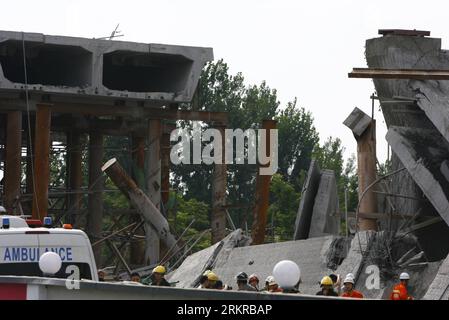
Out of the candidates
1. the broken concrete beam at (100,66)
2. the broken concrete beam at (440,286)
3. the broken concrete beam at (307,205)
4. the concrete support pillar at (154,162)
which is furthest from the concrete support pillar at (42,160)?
the broken concrete beam at (440,286)

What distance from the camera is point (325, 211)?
30922 mm

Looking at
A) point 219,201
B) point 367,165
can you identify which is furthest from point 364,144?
point 219,201

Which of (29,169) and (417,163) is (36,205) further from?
(417,163)

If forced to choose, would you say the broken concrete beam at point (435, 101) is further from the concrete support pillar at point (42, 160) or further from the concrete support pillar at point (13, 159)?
the concrete support pillar at point (13, 159)

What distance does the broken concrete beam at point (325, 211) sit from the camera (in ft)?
102

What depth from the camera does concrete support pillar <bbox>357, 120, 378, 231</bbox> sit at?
29625 mm

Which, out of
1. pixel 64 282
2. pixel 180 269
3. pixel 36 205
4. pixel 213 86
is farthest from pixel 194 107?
pixel 213 86

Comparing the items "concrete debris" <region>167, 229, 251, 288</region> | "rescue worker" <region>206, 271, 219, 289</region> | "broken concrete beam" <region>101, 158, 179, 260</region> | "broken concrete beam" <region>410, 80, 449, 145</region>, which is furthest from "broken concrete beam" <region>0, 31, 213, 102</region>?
"rescue worker" <region>206, 271, 219, 289</region>

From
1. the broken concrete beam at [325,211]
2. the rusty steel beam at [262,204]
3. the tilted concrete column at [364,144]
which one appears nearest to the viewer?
the tilted concrete column at [364,144]

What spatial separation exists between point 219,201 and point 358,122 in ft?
36.6

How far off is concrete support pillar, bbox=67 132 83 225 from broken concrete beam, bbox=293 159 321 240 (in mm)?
14135

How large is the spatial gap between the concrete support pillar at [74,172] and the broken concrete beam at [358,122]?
51.9ft

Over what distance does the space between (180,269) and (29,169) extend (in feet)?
45.3
